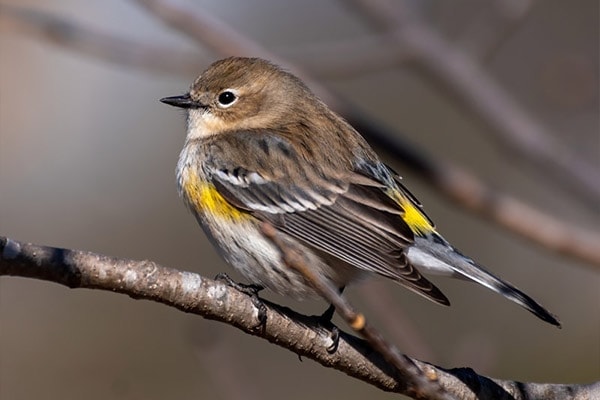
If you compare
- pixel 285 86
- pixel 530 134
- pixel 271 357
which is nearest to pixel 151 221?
pixel 271 357

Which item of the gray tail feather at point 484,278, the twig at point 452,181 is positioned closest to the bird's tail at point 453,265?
the gray tail feather at point 484,278

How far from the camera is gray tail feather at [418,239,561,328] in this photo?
16.2ft

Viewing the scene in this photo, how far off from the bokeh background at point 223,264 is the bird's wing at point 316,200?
1031mm

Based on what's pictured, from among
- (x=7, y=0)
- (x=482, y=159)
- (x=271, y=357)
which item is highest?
(x=482, y=159)

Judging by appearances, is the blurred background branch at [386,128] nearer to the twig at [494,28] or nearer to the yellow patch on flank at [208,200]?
the twig at [494,28]

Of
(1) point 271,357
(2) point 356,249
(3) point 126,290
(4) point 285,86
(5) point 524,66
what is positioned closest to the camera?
(3) point 126,290

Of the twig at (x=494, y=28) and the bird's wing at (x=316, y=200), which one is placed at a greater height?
the twig at (x=494, y=28)

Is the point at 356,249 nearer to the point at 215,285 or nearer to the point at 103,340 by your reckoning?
the point at 215,285

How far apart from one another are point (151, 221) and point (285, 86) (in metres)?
8.13

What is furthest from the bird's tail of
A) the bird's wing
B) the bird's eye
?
the bird's eye

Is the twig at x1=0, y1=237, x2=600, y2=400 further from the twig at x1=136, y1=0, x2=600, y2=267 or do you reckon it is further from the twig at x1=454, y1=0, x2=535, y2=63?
the twig at x1=454, y1=0, x2=535, y2=63

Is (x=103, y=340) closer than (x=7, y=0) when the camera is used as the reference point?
Yes

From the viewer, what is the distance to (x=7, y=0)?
13.8 meters

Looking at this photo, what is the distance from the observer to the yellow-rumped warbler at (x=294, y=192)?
5.38m
